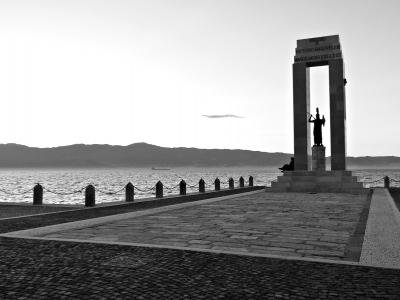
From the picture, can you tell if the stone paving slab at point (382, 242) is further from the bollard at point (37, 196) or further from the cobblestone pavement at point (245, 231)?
the bollard at point (37, 196)

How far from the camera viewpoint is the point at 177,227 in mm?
9719

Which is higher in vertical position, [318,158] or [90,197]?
[318,158]

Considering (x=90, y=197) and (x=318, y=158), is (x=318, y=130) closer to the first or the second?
(x=318, y=158)

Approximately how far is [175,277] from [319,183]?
1961 centimetres

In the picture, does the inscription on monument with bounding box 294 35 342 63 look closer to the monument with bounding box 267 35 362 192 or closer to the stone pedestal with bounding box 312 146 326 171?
the monument with bounding box 267 35 362 192

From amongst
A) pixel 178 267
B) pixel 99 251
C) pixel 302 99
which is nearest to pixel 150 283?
pixel 178 267

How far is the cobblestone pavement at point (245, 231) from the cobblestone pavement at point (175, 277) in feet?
3.02

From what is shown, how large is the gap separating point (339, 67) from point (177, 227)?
A: 63.3 ft

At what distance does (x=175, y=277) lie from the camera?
17.4 feet

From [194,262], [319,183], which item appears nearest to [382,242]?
[194,262]

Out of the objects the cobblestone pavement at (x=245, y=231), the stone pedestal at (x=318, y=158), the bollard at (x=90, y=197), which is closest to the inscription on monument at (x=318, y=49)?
the stone pedestal at (x=318, y=158)

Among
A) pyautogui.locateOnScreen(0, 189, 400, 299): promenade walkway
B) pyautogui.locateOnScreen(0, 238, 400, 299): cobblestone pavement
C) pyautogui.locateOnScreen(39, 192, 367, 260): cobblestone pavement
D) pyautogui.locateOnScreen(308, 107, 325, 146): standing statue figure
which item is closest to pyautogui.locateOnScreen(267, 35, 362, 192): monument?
pyautogui.locateOnScreen(308, 107, 325, 146): standing statue figure

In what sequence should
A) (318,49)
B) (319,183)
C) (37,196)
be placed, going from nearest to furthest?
(37,196) → (319,183) → (318,49)

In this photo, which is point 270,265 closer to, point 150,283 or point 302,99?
point 150,283
